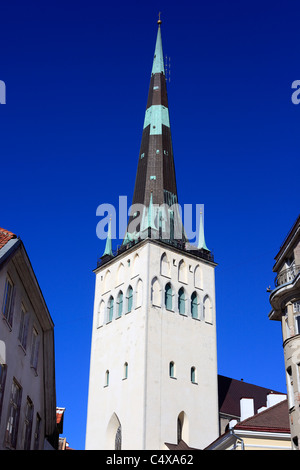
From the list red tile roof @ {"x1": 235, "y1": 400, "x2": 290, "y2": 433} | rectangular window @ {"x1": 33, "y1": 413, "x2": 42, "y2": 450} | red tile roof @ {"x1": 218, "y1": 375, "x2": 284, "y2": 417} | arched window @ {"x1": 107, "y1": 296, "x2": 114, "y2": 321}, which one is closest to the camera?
rectangular window @ {"x1": 33, "y1": 413, "x2": 42, "y2": 450}

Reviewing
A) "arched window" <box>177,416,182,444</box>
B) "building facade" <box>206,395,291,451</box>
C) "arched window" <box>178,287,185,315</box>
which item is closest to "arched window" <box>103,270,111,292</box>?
"arched window" <box>178,287,185,315</box>

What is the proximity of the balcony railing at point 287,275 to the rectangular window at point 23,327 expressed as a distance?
12293 millimetres

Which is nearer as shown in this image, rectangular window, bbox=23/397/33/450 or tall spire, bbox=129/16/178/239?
rectangular window, bbox=23/397/33/450

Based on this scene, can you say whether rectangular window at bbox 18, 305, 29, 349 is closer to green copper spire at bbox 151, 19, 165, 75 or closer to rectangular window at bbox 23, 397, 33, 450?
rectangular window at bbox 23, 397, 33, 450

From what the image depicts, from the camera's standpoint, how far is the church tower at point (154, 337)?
5025cm

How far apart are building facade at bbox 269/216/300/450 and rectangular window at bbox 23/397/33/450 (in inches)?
430

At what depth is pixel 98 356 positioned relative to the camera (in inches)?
2242

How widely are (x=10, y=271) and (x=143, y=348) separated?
114 feet

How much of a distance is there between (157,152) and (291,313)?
40.8 meters

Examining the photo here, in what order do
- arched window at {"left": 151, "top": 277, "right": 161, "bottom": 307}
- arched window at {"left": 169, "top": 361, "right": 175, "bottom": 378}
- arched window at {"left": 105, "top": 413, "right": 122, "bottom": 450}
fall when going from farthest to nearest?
arched window at {"left": 151, "top": 277, "right": 161, "bottom": 307} < arched window at {"left": 169, "top": 361, "right": 175, "bottom": 378} < arched window at {"left": 105, "top": 413, "right": 122, "bottom": 450}

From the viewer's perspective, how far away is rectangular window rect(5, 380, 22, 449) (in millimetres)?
18266

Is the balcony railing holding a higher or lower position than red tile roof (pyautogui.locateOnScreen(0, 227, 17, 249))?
higher

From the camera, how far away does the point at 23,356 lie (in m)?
19.6

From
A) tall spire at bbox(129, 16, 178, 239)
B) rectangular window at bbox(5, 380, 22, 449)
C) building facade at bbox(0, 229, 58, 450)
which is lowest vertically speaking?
rectangular window at bbox(5, 380, 22, 449)
